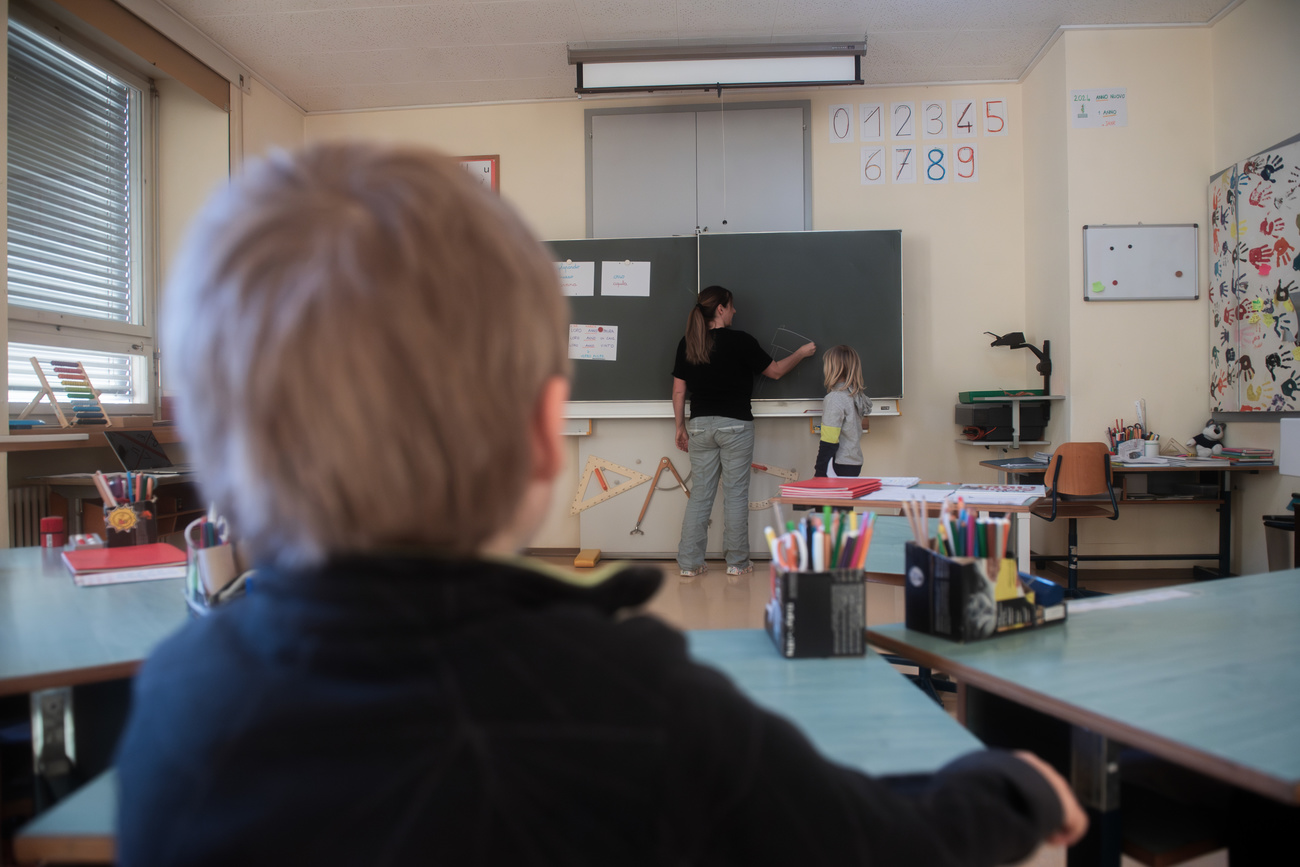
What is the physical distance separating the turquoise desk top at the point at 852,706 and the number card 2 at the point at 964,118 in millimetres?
4548

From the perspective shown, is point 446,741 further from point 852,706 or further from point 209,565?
point 209,565

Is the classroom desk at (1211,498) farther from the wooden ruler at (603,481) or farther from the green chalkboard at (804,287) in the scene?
the wooden ruler at (603,481)

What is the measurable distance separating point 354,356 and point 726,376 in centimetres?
399

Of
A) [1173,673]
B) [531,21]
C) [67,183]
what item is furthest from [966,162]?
[67,183]

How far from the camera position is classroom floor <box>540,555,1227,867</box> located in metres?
3.36

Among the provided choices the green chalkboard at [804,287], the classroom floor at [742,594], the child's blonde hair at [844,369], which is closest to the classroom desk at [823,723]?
the classroom floor at [742,594]

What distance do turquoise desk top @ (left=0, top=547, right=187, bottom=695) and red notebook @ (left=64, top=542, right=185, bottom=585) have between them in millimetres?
29

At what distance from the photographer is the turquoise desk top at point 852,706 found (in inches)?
30.0

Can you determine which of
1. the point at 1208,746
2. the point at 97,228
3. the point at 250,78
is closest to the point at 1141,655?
the point at 1208,746

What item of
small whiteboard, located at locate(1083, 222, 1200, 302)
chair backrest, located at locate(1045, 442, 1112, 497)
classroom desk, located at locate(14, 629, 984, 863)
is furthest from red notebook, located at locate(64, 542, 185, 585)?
small whiteboard, located at locate(1083, 222, 1200, 302)

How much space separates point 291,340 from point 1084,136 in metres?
4.83

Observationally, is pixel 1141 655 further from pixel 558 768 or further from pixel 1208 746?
pixel 558 768

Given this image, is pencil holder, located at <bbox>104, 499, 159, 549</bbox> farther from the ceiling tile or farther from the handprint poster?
the handprint poster

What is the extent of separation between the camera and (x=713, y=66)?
4.12 meters
